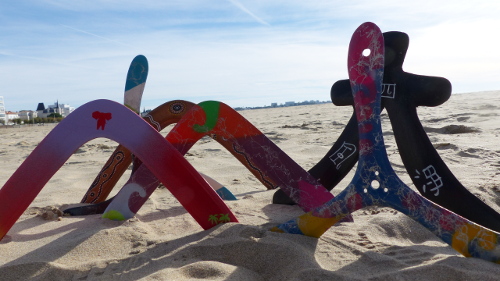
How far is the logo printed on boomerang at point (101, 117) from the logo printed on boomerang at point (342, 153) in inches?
59.8

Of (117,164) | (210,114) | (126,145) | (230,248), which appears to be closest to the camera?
(230,248)

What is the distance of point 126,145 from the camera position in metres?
2.39

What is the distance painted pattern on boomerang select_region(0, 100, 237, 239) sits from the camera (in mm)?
2363

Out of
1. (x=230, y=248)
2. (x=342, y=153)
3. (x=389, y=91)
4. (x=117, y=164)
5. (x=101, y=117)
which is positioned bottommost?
(x=230, y=248)

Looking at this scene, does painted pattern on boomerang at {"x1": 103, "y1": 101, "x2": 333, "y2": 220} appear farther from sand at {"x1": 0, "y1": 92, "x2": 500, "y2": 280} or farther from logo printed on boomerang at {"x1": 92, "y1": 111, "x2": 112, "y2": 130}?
logo printed on boomerang at {"x1": 92, "y1": 111, "x2": 112, "y2": 130}

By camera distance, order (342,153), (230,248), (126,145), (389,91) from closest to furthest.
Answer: (230,248) < (126,145) < (389,91) < (342,153)

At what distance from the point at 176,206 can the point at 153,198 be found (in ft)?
1.32

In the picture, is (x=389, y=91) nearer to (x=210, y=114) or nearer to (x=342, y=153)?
(x=342, y=153)

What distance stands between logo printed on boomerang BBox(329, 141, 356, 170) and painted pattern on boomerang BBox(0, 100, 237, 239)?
3.09 feet

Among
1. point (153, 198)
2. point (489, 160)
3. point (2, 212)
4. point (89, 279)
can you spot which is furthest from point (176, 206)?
point (489, 160)

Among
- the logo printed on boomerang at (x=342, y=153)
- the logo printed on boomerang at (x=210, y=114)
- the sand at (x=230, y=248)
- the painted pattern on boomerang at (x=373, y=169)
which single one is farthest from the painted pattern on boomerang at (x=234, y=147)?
the painted pattern on boomerang at (x=373, y=169)

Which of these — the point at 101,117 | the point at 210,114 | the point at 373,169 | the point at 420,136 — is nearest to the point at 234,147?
the point at 210,114

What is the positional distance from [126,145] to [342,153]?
57.5 inches

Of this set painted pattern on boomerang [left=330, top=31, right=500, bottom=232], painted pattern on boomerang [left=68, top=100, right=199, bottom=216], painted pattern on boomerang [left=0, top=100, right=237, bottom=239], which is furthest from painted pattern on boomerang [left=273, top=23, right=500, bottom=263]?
painted pattern on boomerang [left=68, top=100, right=199, bottom=216]
